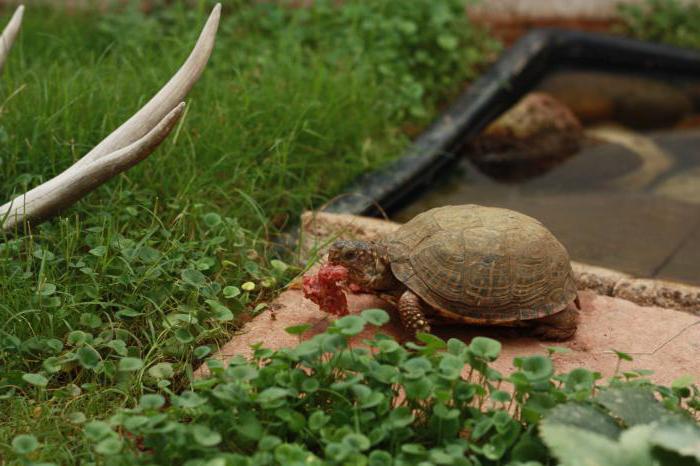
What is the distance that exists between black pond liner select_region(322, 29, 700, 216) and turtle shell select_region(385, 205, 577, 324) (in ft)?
4.31

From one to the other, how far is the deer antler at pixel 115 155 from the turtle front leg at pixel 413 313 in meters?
1.00

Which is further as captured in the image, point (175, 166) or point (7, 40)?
point (175, 166)

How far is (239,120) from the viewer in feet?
15.9

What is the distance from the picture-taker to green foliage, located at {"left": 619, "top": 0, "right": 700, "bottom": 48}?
23.8 feet

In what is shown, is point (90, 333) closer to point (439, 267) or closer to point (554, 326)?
point (439, 267)

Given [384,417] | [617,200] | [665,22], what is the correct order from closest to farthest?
[384,417] → [617,200] → [665,22]

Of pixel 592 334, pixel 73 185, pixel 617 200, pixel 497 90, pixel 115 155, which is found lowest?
pixel 617 200

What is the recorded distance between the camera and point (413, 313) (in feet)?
11.3

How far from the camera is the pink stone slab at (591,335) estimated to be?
3.50 meters

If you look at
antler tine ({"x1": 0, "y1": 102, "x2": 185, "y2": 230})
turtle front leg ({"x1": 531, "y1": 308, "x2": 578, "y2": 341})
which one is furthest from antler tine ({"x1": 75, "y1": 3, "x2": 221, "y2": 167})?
turtle front leg ({"x1": 531, "y1": 308, "x2": 578, "y2": 341})

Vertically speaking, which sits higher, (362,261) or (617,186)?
(362,261)

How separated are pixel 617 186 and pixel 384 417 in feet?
11.0

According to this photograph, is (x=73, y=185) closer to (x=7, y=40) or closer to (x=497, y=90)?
(x=7, y=40)

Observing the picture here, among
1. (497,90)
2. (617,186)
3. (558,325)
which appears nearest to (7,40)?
Answer: (558,325)
